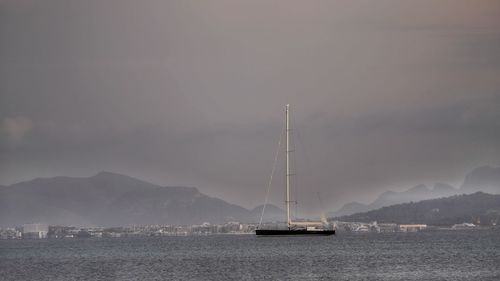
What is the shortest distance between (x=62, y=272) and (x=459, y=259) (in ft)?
128

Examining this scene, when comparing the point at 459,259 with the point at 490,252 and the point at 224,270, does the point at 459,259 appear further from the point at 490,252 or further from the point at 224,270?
the point at 224,270

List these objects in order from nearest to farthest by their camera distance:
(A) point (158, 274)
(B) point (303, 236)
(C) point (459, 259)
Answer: (A) point (158, 274) → (C) point (459, 259) → (B) point (303, 236)

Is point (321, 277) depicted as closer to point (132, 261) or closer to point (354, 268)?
point (354, 268)

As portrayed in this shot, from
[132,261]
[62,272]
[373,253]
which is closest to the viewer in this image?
[62,272]

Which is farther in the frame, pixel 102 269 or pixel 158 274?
pixel 102 269

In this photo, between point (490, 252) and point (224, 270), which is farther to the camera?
point (490, 252)

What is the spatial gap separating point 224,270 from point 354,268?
11.5 meters

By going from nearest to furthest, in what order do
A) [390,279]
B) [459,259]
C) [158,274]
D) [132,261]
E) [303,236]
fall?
[390,279] < [158,274] < [459,259] < [132,261] < [303,236]

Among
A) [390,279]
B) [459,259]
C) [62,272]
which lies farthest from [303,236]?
Result: [390,279]

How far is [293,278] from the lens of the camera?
74.0 meters

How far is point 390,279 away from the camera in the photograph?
235 feet

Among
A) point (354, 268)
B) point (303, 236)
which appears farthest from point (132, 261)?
point (303, 236)

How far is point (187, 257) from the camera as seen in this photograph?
109m

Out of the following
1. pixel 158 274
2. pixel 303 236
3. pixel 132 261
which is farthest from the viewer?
pixel 303 236
